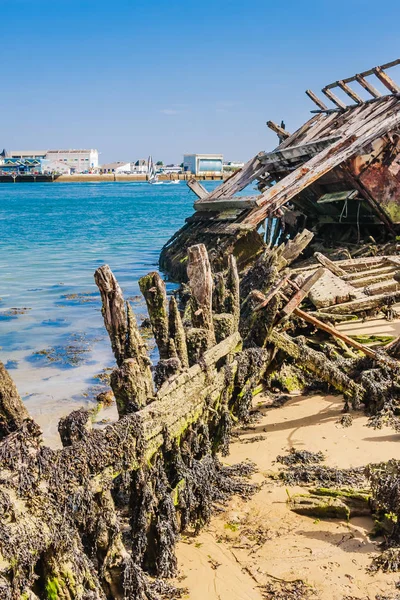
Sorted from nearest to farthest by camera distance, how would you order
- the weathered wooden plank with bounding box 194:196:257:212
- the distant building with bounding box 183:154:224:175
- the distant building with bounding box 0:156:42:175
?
the weathered wooden plank with bounding box 194:196:257:212, the distant building with bounding box 0:156:42:175, the distant building with bounding box 183:154:224:175

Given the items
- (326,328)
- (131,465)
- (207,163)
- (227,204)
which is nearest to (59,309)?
(227,204)

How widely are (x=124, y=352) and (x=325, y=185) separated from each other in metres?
12.4

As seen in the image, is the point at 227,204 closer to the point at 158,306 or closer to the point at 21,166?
the point at 158,306

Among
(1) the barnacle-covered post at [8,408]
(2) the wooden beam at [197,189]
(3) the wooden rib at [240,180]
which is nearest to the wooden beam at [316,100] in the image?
(3) the wooden rib at [240,180]

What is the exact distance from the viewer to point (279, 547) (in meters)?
5.39

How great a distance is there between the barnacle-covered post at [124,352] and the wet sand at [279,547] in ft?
4.67

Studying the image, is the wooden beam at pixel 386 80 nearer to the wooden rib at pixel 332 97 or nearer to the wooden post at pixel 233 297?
the wooden rib at pixel 332 97

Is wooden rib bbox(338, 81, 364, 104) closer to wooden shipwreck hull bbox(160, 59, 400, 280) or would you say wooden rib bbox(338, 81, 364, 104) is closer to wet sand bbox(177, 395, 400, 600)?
wooden shipwreck hull bbox(160, 59, 400, 280)

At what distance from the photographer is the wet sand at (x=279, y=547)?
489cm

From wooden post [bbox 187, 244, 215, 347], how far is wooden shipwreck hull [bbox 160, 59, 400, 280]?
526 cm

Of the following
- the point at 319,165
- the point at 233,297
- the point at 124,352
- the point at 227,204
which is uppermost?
the point at 319,165

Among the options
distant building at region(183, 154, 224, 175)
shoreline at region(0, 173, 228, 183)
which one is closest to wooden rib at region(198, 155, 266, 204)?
shoreline at region(0, 173, 228, 183)

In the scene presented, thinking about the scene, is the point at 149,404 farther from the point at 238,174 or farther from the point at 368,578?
the point at 238,174

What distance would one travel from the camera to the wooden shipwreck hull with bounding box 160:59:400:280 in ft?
46.1
